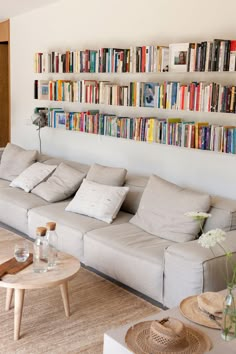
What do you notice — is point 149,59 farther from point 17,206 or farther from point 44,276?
point 44,276

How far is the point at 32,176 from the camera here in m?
5.12

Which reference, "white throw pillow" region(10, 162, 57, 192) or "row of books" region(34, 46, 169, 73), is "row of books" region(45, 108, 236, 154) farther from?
"white throw pillow" region(10, 162, 57, 192)

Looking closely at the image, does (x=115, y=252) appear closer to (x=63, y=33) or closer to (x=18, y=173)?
(x=18, y=173)

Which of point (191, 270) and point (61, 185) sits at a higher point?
point (61, 185)

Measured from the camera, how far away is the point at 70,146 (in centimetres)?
595

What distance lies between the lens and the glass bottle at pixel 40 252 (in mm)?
2984

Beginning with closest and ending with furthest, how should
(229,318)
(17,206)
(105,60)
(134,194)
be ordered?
(229,318)
(134,194)
(17,206)
(105,60)

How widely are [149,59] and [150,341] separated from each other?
3010 millimetres

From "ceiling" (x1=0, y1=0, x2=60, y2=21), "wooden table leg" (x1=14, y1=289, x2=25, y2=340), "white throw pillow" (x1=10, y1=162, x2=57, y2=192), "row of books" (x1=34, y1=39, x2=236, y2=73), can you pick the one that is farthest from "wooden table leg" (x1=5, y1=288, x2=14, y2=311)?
"ceiling" (x1=0, y1=0, x2=60, y2=21)

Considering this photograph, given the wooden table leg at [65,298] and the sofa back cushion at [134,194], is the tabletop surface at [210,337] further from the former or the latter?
the sofa back cushion at [134,194]

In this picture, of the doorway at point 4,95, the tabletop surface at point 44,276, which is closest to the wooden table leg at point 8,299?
the tabletop surface at point 44,276

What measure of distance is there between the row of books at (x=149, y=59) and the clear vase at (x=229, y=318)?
7.51 feet

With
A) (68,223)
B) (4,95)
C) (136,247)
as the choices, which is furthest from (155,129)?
(4,95)

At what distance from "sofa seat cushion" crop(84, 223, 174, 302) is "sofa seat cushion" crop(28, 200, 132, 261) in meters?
0.10
